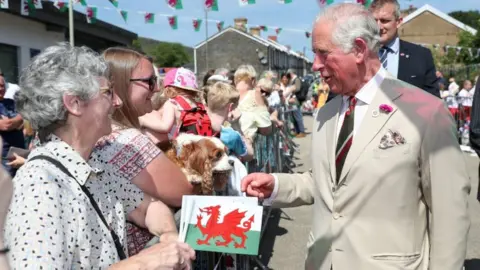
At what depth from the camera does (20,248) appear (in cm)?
153

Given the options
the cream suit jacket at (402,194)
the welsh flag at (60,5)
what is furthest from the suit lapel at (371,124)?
the welsh flag at (60,5)

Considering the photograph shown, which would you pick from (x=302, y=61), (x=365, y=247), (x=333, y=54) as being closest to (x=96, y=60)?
(x=333, y=54)

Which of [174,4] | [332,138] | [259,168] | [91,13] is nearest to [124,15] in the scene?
[91,13]

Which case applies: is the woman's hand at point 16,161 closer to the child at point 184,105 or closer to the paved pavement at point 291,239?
the child at point 184,105

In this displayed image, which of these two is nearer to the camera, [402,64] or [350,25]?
[350,25]

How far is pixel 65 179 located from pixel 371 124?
4.33 ft

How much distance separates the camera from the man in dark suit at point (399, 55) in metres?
4.07

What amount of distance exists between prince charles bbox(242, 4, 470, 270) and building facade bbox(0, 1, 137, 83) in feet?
34.4

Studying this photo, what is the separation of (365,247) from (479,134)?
2133mm

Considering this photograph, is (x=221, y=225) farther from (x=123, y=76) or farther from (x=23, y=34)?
(x=23, y=34)

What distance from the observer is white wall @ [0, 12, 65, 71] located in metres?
12.0

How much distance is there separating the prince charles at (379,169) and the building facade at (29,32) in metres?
10.5

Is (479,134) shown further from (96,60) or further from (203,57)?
(203,57)

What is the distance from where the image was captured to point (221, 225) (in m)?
2.12
